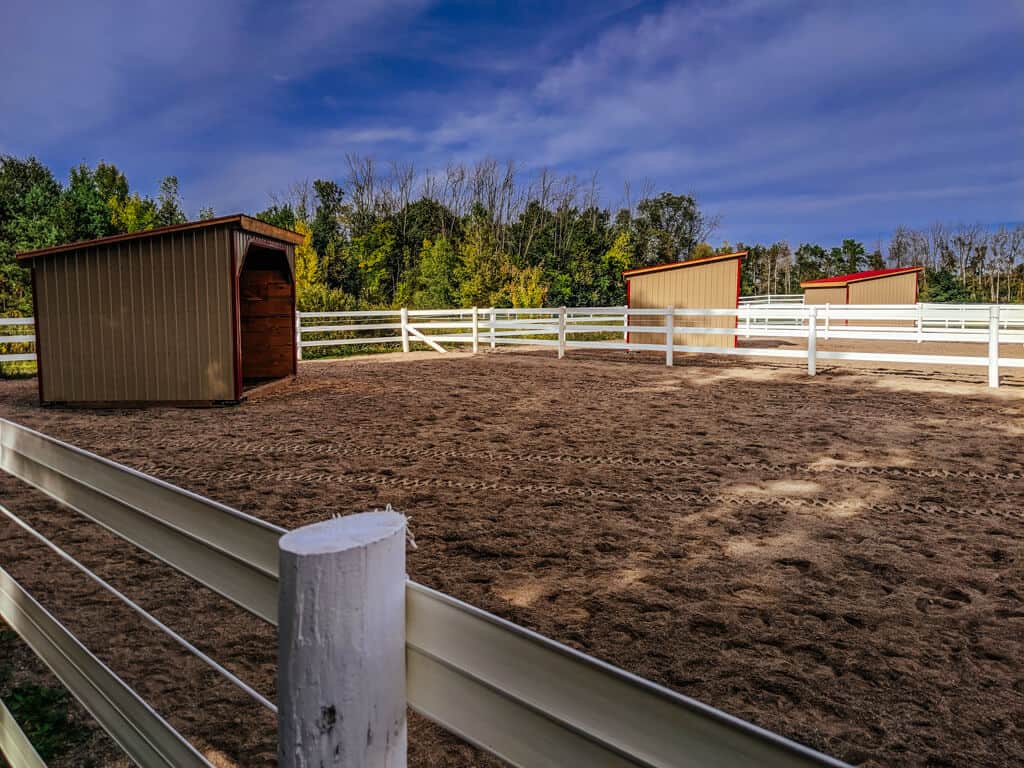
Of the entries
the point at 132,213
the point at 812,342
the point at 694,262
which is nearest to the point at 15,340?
the point at 812,342

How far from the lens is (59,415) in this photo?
9.78 m

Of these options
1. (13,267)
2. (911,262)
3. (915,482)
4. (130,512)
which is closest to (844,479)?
(915,482)

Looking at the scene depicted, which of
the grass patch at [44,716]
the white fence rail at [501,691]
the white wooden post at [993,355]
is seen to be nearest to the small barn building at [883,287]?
the white wooden post at [993,355]

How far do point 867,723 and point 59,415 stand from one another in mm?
10474

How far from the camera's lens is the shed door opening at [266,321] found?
42.6ft

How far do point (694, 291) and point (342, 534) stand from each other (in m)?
20.2

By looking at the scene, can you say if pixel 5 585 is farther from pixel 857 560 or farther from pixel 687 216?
pixel 687 216

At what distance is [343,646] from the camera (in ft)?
2.93

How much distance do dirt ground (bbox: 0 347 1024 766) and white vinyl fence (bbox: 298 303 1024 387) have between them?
122 inches

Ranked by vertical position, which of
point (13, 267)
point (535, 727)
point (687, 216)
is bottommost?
point (535, 727)

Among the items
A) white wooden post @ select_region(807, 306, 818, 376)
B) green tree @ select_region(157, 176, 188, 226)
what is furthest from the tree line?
white wooden post @ select_region(807, 306, 818, 376)

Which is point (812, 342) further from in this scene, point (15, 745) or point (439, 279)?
point (439, 279)

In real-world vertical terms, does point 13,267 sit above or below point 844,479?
above

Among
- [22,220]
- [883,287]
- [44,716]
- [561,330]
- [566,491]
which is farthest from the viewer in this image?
[883,287]
